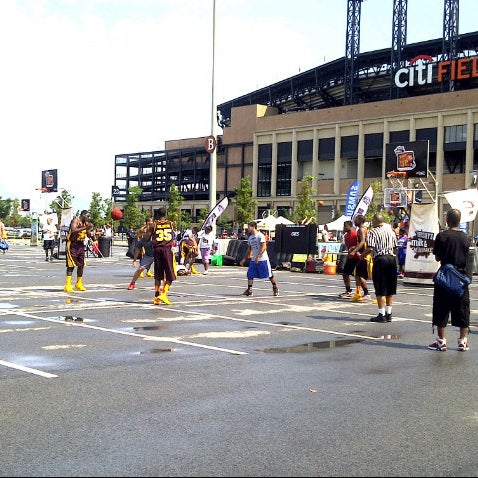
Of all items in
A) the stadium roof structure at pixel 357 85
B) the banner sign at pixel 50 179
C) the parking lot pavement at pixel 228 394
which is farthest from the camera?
the banner sign at pixel 50 179

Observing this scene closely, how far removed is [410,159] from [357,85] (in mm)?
54961

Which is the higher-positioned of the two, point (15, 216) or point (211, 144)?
point (211, 144)

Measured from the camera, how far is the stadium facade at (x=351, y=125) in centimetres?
6906

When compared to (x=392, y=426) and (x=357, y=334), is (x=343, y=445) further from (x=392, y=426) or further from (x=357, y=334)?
(x=357, y=334)

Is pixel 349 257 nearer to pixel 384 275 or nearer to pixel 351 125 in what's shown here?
pixel 384 275

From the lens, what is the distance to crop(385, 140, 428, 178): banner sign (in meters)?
27.8

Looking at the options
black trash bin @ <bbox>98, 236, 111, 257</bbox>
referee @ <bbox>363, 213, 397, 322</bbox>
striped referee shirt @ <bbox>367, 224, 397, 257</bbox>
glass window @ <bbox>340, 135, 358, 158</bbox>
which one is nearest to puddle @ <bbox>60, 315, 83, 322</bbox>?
referee @ <bbox>363, 213, 397, 322</bbox>

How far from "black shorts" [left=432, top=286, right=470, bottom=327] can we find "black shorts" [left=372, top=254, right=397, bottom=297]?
307cm

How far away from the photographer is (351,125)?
7769 cm

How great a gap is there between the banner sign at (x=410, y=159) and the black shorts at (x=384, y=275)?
15.5 m

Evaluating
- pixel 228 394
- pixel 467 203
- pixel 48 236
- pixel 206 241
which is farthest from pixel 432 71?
pixel 228 394

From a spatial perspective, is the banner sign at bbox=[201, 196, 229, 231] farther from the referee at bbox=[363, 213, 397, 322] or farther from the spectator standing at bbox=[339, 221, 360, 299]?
the referee at bbox=[363, 213, 397, 322]

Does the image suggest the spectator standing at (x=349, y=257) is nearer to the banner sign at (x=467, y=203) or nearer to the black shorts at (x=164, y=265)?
the black shorts at (x=164, y=265)

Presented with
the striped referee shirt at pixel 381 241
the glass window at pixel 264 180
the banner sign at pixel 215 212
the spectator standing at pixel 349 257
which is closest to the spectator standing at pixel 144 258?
the spectator standing at pixel 349 257
